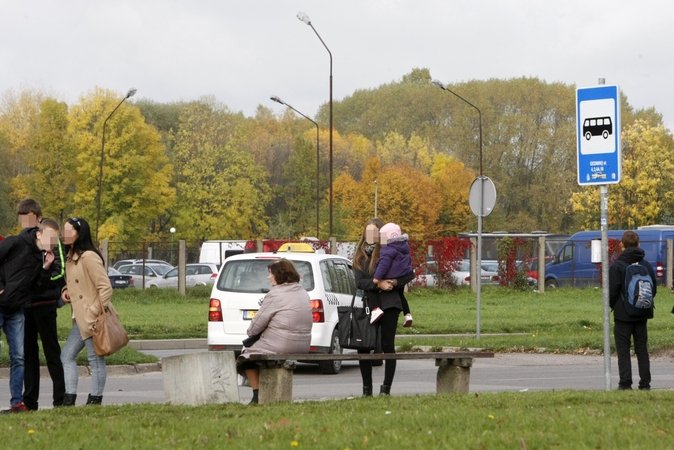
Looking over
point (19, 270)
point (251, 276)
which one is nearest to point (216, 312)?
point (251, 276)

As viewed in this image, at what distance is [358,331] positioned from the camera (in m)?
10.9

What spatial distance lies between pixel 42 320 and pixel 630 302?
19.9 ft

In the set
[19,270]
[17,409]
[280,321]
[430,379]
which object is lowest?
[430,379]

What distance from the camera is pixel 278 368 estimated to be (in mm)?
9680

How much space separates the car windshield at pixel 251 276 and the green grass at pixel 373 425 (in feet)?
18.9

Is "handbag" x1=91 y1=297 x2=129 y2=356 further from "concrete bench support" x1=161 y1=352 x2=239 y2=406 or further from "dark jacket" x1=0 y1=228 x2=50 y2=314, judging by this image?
"dark jacket" x1=0 y1=228 x2=50 y2=314

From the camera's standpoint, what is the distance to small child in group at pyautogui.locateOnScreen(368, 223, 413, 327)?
10.9 m

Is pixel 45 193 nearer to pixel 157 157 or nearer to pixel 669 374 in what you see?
pixel 157 157

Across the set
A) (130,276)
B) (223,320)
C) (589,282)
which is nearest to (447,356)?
(223,320)

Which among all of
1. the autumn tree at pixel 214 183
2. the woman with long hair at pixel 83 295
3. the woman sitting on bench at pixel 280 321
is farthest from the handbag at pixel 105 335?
the autumn tree at pixel 214 183

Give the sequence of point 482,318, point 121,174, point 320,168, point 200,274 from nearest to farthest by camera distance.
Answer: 1. point 482,318
2. point 200,274
3. point 121,174
4. point 320,168

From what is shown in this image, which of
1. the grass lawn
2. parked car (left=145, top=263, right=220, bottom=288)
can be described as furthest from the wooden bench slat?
parked car (left=145, top=263, right=220, bottom=288)

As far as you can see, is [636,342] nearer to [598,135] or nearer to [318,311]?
[598,135]

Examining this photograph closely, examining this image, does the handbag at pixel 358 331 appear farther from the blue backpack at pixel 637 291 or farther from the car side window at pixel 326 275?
the car side window at pixel 326 275
